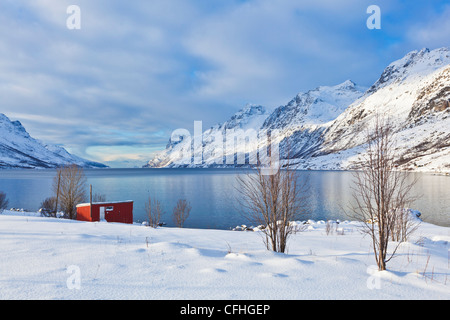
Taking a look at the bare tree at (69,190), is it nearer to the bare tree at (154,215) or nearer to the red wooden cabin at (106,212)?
the red wooden cabin at (106,212)

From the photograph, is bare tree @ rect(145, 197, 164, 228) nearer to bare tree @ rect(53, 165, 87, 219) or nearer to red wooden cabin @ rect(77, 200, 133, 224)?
red wooden cabin @ rect(77, 200, 133, 224)

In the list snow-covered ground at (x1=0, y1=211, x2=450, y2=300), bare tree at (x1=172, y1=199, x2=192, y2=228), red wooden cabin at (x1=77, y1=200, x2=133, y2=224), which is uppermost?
snow-covered ground at (x1=0, y1=211, x2=450, y2=300)

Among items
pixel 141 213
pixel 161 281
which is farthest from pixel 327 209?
pixel 161 281

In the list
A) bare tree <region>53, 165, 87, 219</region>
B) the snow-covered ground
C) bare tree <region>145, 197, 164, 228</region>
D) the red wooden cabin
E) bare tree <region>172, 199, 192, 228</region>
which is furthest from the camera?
bare tree <region>172, 199, 192, 228</region>

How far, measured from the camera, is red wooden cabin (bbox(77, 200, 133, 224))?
24047mm

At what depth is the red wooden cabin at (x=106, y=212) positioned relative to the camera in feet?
78.9

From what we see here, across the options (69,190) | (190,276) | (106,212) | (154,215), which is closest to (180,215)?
(154,215)

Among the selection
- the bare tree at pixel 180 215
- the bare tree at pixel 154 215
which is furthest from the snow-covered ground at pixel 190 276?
the bare tree at pixel 180 215

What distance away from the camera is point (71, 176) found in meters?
30.4

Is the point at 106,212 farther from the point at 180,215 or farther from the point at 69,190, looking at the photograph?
the point at 180,215

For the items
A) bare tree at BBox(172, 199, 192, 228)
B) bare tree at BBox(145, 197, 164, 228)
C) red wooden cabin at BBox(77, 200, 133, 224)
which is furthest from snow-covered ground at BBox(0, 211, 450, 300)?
bare tree at BBox(172, 199, 192, 228)
